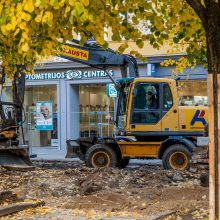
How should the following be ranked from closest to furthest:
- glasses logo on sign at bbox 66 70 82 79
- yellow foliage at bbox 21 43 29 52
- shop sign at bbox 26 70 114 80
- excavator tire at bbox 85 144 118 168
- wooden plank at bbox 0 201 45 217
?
yellow foliage at bbox 21 43 29 52 → wooden plank at bbox 0 201 45 217 → excavator tire at bbox 85 144 118 168 → shop sign at bbox 26 70 114 80 → glasses logo on sign at bbox 66 70 82 79

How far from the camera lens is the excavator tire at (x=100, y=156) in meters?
18.9

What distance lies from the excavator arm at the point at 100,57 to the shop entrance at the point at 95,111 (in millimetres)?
7067

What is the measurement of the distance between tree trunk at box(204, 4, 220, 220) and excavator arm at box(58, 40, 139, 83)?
13127 mm

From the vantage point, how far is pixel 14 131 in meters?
19.4

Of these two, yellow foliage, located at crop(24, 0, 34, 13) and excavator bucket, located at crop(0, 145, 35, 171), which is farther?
excavator bucket, located at crop(0, 145, 35, 171)

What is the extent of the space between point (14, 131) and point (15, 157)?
1.52 m

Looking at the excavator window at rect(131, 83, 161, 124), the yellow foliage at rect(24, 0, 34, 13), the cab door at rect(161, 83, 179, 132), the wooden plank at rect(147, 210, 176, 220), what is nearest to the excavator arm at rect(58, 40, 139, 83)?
the excavator window at rect(131, 83, 161, 124)

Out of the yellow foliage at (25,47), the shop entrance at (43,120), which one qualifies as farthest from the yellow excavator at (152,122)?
the yellow foliage at (25,47)

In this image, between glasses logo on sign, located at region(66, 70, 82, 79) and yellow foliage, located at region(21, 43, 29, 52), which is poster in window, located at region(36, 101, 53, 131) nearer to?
glasses logo on sign, located at region(66, 70, 82, 79)

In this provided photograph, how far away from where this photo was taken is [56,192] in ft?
42.9

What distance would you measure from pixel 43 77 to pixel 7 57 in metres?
16.3

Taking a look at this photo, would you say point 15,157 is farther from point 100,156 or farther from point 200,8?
point 200,8

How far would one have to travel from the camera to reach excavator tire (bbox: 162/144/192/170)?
59.1 feet

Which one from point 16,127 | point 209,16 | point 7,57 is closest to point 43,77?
point 16,127
